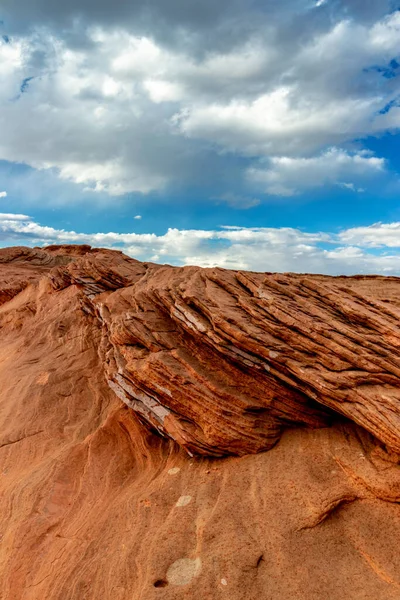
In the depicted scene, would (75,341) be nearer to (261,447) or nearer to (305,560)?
(261,447)

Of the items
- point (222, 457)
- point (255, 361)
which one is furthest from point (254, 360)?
point (222, 457)

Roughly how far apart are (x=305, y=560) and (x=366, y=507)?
1.95 m

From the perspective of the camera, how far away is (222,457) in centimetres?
1151

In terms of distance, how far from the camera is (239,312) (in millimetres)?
12148

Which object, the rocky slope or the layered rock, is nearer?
the rocky slope

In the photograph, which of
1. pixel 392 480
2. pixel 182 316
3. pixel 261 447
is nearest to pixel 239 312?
pixel 182 316

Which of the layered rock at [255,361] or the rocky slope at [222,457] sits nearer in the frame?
the rocky slope at [222,457]

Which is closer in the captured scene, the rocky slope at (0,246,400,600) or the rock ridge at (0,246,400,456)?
the rocky slope at (0,246,400,600)

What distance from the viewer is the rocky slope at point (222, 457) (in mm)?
8500

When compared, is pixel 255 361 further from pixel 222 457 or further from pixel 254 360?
pixel 222 457

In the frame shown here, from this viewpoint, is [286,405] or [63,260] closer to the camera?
[286,405]

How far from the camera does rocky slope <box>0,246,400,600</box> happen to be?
8500 mm

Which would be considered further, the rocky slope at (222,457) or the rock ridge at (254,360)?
the rock ridge at (254,360)

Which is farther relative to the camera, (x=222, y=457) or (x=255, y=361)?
(x=222, y=457)
